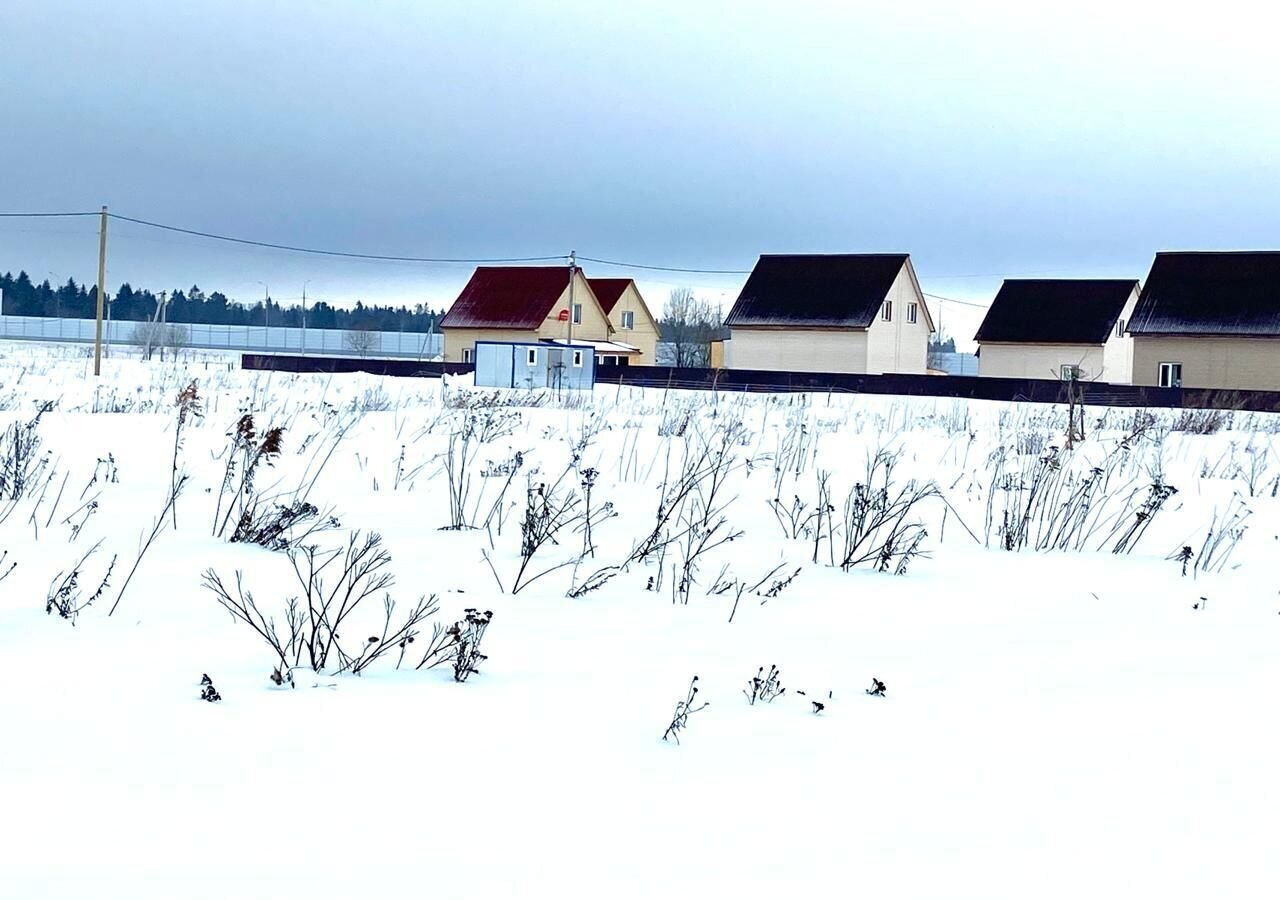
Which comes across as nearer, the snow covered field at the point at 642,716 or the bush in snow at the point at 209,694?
the snow covered field at the point at 642,716

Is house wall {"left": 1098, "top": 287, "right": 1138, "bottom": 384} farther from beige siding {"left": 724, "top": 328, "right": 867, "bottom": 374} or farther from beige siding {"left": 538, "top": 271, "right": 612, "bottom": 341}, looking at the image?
beige siding {"left": 538, "top": 271, "right": 612, "bottom": 341}

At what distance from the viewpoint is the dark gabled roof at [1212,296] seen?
140 feet

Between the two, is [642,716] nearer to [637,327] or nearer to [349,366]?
[349,366]

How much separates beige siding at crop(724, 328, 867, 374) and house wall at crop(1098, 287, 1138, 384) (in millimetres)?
9390

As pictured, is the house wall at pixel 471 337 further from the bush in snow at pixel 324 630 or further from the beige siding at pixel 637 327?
the bush in snow at pixel 324 630

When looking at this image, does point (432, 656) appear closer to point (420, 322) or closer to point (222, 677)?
point (222, 677)

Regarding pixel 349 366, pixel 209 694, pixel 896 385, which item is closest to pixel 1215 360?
pixel 896 385

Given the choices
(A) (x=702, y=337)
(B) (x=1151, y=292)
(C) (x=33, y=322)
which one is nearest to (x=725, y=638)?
(B) (x=1151, y=292)

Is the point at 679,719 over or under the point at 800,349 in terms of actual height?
under

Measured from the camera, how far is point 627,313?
63.8 meters

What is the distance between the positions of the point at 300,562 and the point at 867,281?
150 feet

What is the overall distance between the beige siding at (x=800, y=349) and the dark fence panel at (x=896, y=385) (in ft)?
34.0

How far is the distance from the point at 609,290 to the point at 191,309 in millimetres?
76708

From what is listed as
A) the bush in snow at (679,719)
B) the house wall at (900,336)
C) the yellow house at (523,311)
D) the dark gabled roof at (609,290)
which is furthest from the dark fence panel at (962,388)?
the dark gabled roof at (609,290)
